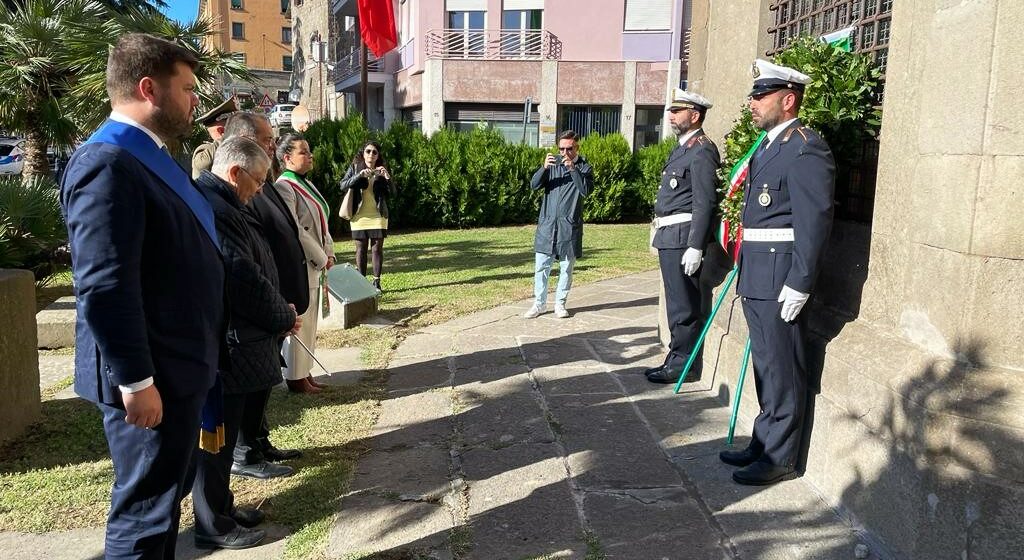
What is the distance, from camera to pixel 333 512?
3764mm

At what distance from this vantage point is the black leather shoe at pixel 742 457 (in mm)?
4109

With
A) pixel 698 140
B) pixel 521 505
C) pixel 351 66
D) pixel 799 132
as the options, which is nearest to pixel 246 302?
pixel 521 505

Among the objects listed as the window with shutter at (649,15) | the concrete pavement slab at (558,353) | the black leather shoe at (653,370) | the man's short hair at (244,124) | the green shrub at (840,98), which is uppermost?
the window with shutter at (649,15)

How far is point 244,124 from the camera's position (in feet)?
13.4

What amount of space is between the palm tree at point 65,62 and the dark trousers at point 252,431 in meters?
5.18

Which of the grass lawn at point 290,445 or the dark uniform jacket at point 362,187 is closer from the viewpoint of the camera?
the grass lawn at point 290,445

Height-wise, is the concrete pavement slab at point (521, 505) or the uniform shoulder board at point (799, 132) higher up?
the uniform shoulder board at point (799, 132)

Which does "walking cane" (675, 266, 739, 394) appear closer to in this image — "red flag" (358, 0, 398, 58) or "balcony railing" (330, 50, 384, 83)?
"red flag" (358, 0, 398, 58)

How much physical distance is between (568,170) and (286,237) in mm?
3740

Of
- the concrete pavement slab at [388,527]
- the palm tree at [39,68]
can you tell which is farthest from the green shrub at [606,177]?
the concrete pavement slab at [388,527]

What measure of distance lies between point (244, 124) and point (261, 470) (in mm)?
1758

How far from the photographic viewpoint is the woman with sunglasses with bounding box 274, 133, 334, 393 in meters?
5.23

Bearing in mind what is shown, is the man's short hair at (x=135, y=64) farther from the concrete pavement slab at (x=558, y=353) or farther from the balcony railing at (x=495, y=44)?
the balcony railing at (x=495, y=44)

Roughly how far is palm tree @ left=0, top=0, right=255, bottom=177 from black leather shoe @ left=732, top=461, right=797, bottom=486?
264 inches
